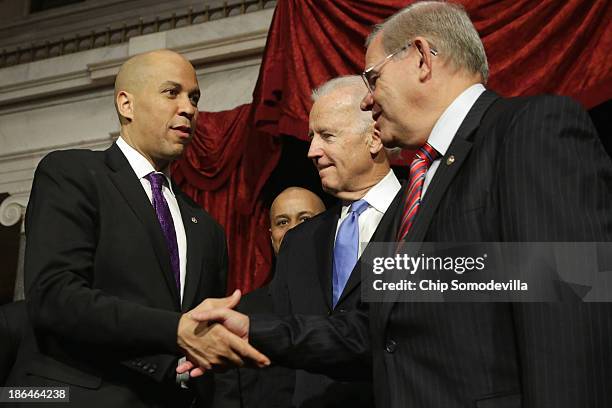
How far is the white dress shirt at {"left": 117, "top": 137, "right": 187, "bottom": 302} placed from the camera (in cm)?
222

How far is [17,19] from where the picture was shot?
6.04 m

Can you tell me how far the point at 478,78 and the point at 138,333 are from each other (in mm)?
973

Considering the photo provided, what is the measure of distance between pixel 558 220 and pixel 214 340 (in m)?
0.90

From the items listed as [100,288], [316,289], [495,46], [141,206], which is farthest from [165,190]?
[495,46]

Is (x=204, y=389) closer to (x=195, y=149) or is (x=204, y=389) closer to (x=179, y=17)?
(x=195, y=149)

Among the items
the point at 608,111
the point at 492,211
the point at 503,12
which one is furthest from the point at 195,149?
the point at 492,211

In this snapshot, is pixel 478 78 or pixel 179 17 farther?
pixel 179 17

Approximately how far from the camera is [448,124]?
178cm

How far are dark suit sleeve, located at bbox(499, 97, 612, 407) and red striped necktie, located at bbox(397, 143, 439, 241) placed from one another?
0.84 feet

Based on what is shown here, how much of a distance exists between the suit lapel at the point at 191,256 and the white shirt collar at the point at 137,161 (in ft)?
0.36

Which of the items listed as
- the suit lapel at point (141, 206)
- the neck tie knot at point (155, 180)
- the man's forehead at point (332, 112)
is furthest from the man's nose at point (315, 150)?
the suit lapel at point (141, 206)

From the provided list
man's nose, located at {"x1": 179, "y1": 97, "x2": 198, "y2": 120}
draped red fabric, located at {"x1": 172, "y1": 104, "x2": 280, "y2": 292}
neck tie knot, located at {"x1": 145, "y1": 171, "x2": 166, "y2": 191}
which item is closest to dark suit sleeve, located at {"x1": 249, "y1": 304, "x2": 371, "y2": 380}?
neck tie knot, located at {"x1": 145, "y1": 171, "x2": 166, "y2": 191}

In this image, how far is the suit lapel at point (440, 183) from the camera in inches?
63.9

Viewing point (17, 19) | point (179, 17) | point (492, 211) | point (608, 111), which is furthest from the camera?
point (17, 19)
